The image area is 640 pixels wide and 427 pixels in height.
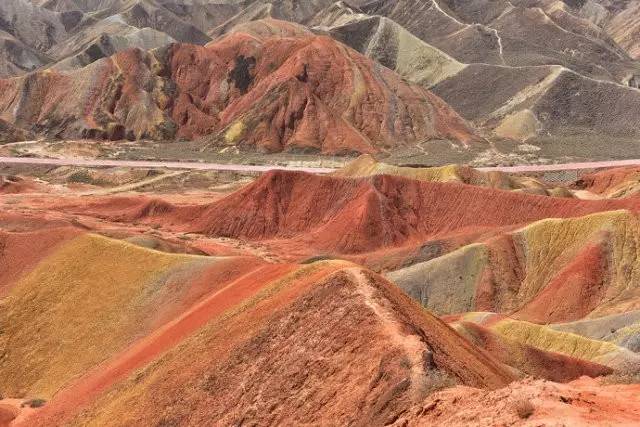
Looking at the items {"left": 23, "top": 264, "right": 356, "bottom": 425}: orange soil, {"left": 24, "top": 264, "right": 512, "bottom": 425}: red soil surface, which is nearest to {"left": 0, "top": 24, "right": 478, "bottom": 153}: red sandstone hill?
{"left": 23, "top": 264, "right": 356, "bottom": 425}: orange soil

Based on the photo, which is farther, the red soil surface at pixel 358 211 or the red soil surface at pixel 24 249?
the red soil surface at pixel 358 211

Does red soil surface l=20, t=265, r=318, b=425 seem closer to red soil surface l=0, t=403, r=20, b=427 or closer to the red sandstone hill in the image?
red soil surface l=0, t=403, r=20, b=427

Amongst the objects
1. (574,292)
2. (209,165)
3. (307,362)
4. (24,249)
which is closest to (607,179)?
(574,292)

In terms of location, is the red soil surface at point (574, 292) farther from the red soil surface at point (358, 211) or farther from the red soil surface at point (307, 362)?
the red soil surface at point (307, 362)

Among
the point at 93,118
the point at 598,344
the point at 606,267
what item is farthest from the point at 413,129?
the point at 598,344

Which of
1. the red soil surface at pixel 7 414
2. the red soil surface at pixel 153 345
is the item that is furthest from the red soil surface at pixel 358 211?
the red soil surface at pixel 7 414

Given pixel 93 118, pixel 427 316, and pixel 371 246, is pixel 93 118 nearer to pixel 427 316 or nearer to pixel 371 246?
pixel 371 246
